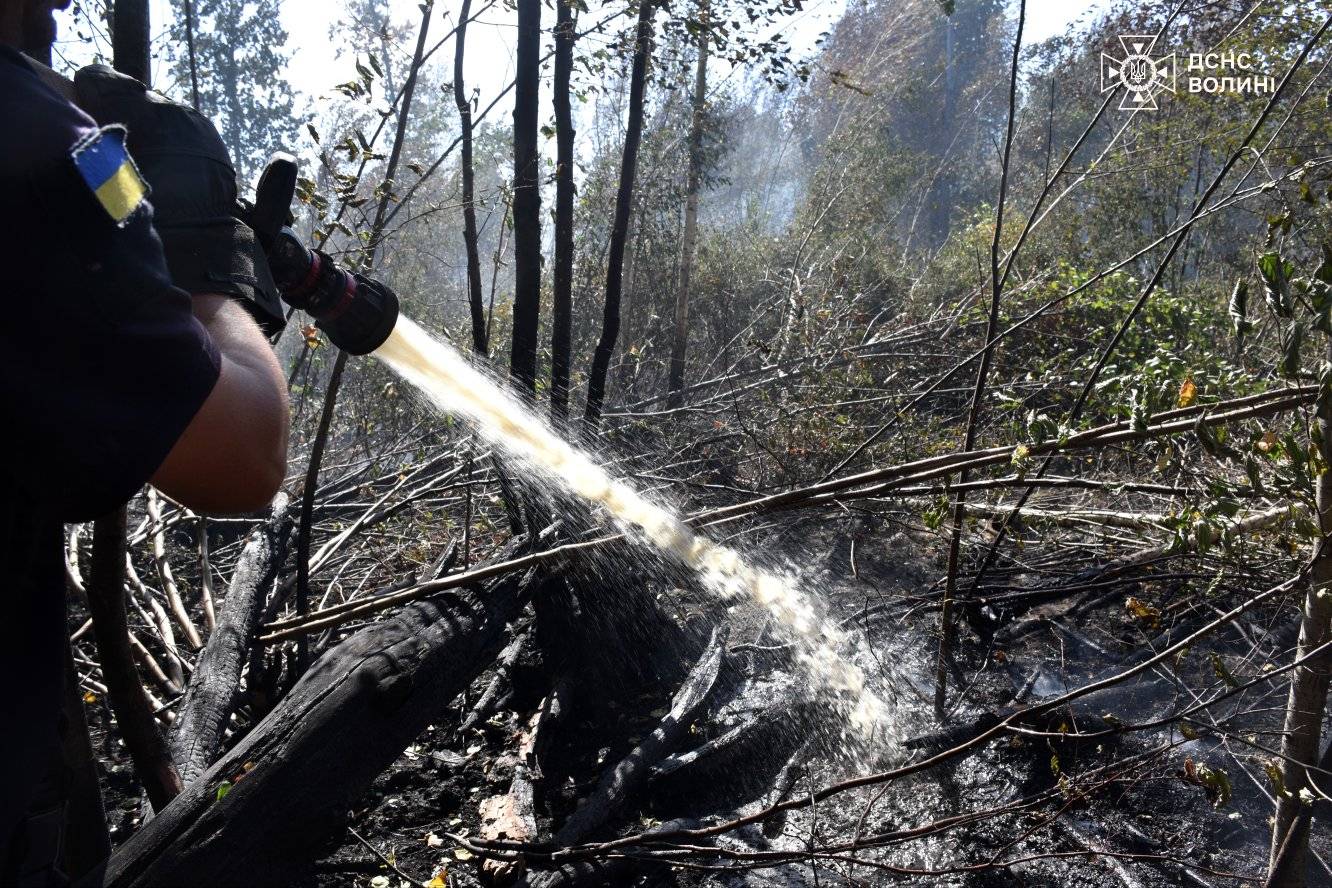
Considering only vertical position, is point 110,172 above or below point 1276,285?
above

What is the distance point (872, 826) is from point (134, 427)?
2.96 meters

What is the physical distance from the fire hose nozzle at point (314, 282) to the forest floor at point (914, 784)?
1487 millimetres

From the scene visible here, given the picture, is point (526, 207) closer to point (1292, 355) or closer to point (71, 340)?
point (1292, 355)

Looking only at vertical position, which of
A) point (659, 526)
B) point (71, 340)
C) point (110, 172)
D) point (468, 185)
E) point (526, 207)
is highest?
point (468, 185)

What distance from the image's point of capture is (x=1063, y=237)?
40.4ft

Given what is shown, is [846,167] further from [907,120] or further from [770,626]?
[907,120]

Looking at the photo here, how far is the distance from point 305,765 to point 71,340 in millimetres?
1458

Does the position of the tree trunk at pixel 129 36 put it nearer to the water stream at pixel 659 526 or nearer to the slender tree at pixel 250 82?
the water stream at pixel 659 526

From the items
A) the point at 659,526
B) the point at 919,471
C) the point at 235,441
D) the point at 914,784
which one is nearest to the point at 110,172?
the point at 235,441

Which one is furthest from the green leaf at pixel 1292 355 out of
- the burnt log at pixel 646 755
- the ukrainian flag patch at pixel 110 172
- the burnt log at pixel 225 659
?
the burnt log at pixel 225 659

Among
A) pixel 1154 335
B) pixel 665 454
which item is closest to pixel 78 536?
pixel 665 454


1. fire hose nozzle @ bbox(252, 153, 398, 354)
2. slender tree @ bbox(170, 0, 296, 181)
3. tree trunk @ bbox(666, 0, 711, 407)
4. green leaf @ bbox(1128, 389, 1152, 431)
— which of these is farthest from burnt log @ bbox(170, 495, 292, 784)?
slender tree @ bbox(170, 0, 296, 181)

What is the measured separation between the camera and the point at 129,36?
2016 mm

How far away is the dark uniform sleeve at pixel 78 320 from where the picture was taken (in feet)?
2.74
